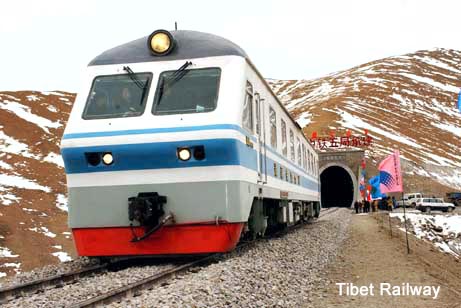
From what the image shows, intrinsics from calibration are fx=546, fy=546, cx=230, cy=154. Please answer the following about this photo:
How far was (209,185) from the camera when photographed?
8867 mm

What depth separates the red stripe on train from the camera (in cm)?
891

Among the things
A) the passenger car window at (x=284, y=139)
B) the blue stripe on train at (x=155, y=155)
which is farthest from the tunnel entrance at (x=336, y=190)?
the blue stripe on train at (x=155, y=155)

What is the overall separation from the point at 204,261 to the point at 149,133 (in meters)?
2.33

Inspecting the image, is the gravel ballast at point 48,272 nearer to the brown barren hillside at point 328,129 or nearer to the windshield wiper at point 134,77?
the windshield wiper at point 134,77

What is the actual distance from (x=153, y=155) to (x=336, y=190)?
6087cm

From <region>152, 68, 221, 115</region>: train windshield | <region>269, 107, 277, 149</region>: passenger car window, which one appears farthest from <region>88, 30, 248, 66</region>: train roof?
<region>269, 107, 277, 149</region>: passenger car window

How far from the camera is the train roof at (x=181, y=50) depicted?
9.62 meters

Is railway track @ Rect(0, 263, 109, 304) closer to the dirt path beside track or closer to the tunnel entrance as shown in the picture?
the dirt path beside track

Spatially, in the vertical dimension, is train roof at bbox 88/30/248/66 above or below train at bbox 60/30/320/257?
above

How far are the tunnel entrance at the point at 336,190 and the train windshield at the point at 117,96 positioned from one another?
57.0 meters

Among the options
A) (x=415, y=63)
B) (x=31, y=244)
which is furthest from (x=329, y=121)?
(x=415, y=63)

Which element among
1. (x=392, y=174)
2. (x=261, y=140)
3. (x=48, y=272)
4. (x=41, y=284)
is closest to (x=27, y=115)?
(x=392, y=174)

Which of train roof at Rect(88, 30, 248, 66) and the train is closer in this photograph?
the train

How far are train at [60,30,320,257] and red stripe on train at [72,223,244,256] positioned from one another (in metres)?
0.02
